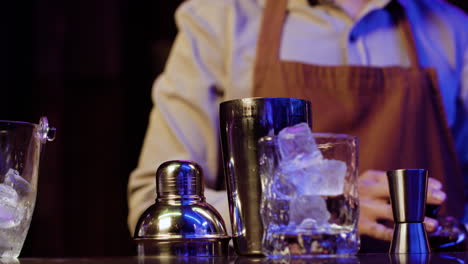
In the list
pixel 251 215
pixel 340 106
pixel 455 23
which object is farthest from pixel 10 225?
A: pixel 455 23

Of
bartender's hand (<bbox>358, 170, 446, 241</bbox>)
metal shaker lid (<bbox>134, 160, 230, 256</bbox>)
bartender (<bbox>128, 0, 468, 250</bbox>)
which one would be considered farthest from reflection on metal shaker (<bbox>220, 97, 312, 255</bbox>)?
bartender (<bbox>128, 0, 468, 250</bbox>)

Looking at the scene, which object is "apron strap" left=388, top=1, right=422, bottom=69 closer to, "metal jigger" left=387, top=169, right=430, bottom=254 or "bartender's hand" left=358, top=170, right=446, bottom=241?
"bartender's hand" left=358, top=170, right=446, bottom=241

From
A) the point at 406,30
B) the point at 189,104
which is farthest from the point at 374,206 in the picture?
the point at 406,30

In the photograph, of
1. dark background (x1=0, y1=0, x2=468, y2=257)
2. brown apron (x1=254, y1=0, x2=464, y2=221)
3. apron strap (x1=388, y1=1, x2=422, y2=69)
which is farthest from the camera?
dark background (x1=0, y1=0, x2=468, y2=257)

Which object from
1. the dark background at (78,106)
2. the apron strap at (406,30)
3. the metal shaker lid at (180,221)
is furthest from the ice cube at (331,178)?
the dark background at (78,106)

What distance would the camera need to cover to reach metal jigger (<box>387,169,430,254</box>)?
635mm

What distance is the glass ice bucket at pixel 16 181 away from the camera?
639mm

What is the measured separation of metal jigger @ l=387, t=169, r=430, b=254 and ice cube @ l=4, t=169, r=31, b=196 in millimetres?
352

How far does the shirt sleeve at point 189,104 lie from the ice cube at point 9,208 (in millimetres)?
702

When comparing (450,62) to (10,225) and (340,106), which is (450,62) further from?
(10,225)

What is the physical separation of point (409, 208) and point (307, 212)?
0.15 meters

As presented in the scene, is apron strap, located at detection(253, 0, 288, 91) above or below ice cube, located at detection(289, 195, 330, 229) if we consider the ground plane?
above

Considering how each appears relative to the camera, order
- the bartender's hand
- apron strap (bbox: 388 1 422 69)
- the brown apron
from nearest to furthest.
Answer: the bartender's hand → the brown apron → apron strap (bbox: 388 1 422 69)

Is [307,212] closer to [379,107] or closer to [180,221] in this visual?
[180,221]
